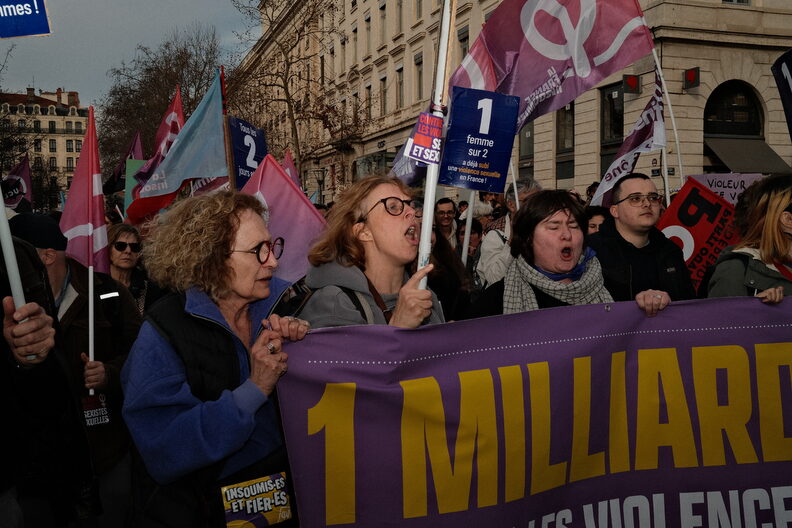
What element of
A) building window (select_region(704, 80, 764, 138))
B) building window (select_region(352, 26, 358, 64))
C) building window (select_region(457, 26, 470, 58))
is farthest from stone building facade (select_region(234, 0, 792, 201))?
building window (select_region(352, 26, 358, 64))

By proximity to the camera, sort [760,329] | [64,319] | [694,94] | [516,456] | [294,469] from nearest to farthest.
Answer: [294,469] < [516,456] < [760,329] < [64,319] < [694,94]

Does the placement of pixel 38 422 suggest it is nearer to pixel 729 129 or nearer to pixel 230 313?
pixel 230 313

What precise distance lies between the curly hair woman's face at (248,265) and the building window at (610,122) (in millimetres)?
17503

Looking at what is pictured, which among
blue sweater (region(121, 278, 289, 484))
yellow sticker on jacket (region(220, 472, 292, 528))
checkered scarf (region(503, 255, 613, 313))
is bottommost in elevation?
yellow sticker on jacket (region(220, 472, 292, 528))

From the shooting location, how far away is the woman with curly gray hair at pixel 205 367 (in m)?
2.23

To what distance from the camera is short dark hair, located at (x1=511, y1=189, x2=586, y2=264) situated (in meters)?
3.42

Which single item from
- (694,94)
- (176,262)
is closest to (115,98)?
(694,94)

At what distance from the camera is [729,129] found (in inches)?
728

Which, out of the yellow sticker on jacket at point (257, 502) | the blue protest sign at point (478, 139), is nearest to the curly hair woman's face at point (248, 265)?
the yellow sticker on jacket at point (257, 502)

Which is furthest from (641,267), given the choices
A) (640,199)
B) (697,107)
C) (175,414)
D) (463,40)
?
(463,40)

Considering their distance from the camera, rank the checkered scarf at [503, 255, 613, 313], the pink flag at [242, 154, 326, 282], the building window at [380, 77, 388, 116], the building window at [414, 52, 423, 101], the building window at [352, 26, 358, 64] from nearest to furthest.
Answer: the checkered scarf at [503, 255, 613, 313], the pink flag at [242, 154, 326, 282], the building window at [414, 52, 423, 101], the building window at [380, 77, 388, 116], the building window at [352, 26, 358, 64]

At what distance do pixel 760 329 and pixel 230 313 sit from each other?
212 centimetres

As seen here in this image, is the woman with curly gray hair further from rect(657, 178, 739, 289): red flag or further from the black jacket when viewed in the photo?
rect(657, 178, 739, 289): red flag

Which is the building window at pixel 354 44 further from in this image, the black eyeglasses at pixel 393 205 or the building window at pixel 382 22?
the black eyeglasses at pixel 393 205
